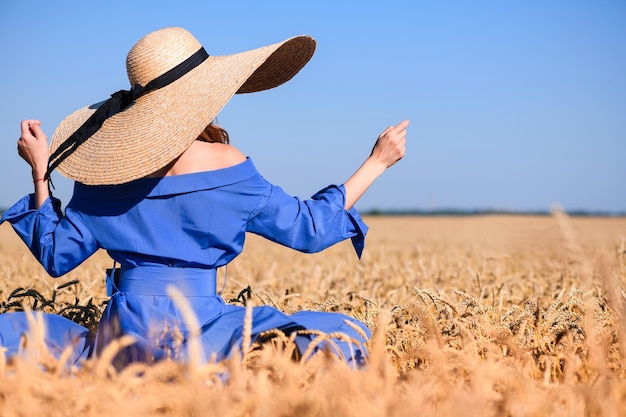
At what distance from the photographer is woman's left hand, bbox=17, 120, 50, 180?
3.02 m

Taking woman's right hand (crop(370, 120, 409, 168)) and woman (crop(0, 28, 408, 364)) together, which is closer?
woman (crop(0, 28, 408, 364))

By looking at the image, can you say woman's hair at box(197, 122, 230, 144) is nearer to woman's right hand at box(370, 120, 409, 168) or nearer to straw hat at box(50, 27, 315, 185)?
straw hat at box(50, 27, 315, 185)

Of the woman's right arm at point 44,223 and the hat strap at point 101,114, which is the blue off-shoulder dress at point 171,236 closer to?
the woman's right arm at point 44,223

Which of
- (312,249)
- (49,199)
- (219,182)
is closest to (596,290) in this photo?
(312,249)

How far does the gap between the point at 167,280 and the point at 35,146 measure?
0.73 meters

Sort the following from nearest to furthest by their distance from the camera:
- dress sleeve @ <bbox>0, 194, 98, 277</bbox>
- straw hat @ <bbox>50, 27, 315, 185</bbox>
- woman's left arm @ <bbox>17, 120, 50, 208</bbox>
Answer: straw hat @ <bbox>50, 27, 315, 185</bbox>, dress sleeve @ <bbox>0, 194, 98, 277</bbox>, woman's left arm @ <bbox>17, 120, 50, 208</bbox>

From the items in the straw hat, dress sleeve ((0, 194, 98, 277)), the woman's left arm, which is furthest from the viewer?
the woman's left arm

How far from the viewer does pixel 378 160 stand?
3.03 meters

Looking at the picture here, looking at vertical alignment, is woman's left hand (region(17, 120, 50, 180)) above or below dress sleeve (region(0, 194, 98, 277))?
above

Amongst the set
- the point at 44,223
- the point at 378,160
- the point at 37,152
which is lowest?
the point at 44,223

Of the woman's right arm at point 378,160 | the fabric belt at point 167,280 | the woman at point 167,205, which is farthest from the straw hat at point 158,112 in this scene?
the woman's right arm at point 378,160

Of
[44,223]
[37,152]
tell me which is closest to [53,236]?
[44,223]

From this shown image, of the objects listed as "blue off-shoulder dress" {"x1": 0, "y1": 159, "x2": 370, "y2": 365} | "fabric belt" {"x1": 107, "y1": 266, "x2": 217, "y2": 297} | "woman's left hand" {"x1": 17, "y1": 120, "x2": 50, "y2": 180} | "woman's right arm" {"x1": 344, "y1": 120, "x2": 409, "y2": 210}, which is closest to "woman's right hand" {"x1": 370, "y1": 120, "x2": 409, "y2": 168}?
"woman's right arm" {"x1": 344, "y1": 120, "x2": 409, "y2": 210}

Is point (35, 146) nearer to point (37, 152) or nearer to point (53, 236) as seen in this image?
point (37, 152)
